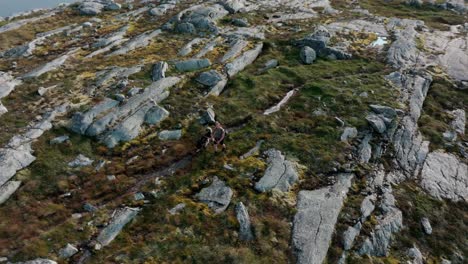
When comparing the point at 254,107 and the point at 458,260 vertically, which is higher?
the point at 254,107

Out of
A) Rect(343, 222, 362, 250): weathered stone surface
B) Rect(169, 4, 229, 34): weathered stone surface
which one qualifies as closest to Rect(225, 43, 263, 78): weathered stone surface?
Rect(169, 4, 229, 34): weathered stone surface

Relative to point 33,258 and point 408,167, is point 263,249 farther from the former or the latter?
point 408,167

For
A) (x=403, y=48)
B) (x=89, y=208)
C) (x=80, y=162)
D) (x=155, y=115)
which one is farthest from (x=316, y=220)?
(x=403, y=48)

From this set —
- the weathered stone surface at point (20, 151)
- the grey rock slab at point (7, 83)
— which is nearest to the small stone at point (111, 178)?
the weathered stone surface at point (20, 151)

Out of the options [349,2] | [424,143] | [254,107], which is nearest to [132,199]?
[254,107]

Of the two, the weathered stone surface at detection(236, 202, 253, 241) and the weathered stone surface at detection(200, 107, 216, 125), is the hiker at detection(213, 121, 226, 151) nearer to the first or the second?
the weathered stone surface at detection(200, 107, 216, 125)

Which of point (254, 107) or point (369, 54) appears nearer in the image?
point (254, 107)

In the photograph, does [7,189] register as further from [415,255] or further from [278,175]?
[415,255]

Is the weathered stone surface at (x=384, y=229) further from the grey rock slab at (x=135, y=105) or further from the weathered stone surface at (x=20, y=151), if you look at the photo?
the weathered stone surface at (x=20, y=151)
